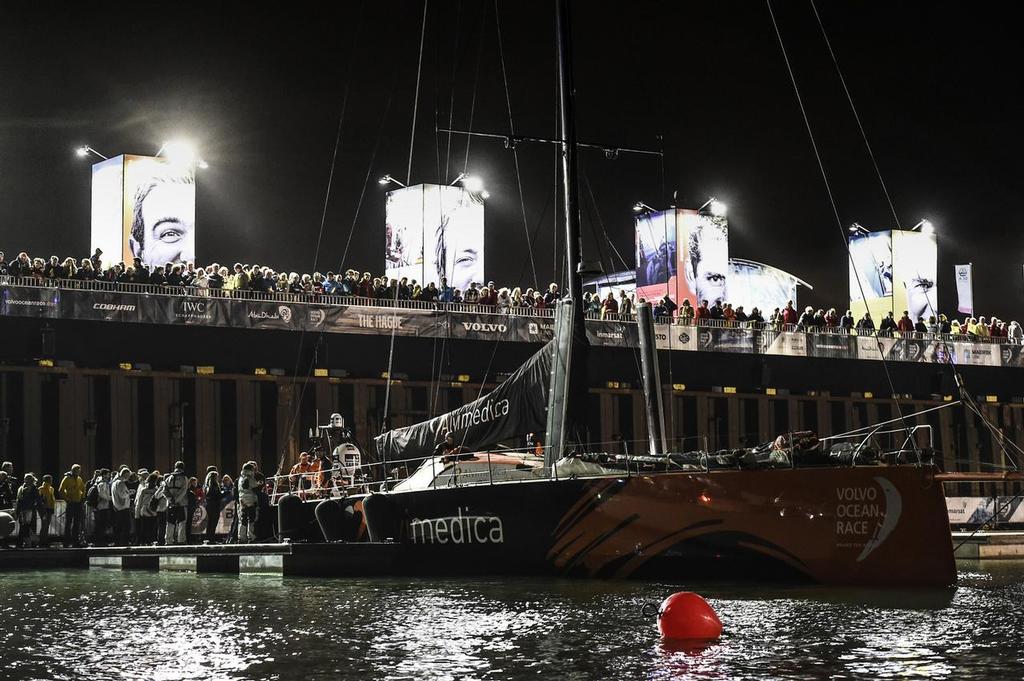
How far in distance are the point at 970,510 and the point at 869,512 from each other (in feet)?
50.5

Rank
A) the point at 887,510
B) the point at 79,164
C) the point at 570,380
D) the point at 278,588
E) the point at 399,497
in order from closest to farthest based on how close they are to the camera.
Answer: the point at 887,510, the point at 278,588, the point at 570,380, the point at 399,497, the point at 79,164

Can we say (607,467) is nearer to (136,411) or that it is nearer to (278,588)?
(278,588)

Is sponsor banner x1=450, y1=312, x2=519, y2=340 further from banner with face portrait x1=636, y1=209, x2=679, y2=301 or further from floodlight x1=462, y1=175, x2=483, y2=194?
banner with face portrait x1=636, y1=209, x2=679, y2=301

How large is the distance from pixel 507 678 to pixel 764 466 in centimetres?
783

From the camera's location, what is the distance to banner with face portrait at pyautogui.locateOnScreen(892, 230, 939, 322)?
51750 millimetres

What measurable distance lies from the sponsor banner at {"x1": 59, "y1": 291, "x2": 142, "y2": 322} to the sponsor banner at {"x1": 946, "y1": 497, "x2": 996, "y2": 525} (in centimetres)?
1964

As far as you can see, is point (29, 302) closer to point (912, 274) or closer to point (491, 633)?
point (491, 633)

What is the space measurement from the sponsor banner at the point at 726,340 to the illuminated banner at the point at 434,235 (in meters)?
7.08

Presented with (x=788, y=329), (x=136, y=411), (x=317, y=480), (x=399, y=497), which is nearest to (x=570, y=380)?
(x=399, y=497)

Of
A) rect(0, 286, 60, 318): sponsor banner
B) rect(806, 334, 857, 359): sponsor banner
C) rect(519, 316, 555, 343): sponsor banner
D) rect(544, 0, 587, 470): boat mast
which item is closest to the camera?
rect(544, 0, 587, 470): boat mast

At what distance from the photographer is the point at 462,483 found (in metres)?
20.5

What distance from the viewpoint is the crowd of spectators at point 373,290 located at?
32406 millimetres

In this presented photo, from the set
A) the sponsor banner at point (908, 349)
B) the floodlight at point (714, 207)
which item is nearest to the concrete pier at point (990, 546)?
the sponsor banner at point (908, 349)

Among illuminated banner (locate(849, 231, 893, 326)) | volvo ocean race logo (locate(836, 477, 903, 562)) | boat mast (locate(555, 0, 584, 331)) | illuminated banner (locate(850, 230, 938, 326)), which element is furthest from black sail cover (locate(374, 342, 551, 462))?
illuminated banner (locate(850, 230, 938, 326))
